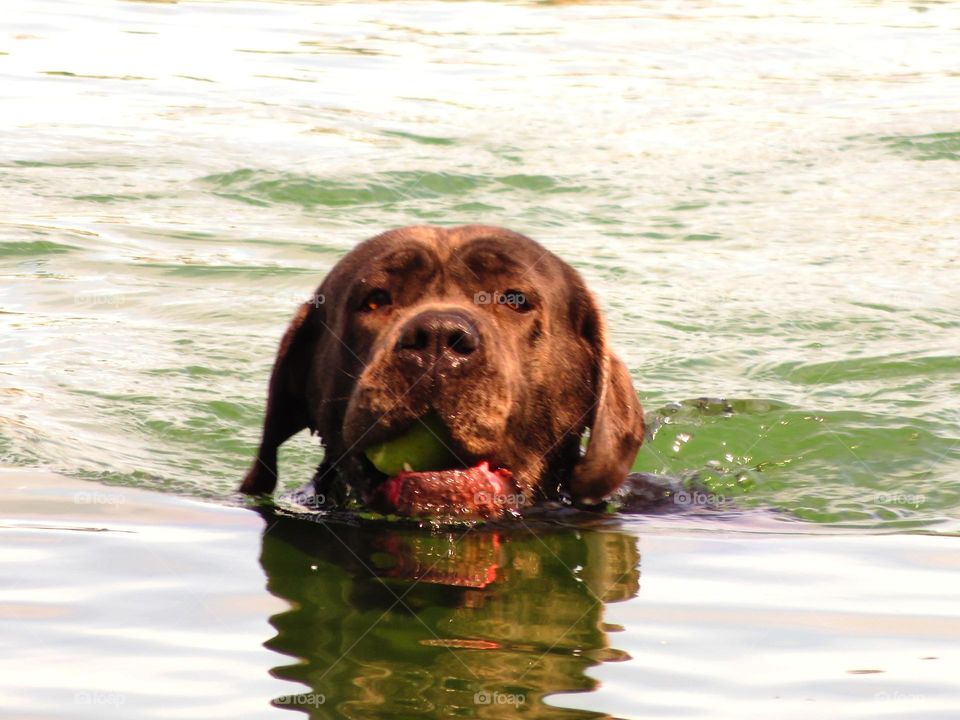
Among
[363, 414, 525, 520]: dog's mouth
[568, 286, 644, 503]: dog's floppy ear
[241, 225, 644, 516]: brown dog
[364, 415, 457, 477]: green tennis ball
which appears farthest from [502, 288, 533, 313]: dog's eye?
[364, 415, 457, 477]: green tennis ball

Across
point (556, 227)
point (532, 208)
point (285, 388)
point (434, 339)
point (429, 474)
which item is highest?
point (532, 208)

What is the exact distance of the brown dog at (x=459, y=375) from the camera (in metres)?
5.26

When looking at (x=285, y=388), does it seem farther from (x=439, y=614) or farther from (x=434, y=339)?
(x=439, y=614)

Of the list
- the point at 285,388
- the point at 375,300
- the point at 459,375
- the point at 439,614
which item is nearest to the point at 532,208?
the point at 285,388

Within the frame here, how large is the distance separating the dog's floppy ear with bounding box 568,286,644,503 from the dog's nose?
93 cm

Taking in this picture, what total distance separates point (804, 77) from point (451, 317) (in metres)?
11.9

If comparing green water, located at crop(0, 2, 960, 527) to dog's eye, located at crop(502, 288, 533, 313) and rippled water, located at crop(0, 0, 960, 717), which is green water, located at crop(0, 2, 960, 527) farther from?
dog's eye, located at crop(502, 288, 533, 313)

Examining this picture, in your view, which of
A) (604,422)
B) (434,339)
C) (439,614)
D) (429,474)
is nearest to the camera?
(439,614)

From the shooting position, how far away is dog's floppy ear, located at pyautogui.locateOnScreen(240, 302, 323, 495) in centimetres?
622

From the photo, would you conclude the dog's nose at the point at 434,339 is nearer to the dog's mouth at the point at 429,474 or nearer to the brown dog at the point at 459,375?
the brown dog at the point at 459,375

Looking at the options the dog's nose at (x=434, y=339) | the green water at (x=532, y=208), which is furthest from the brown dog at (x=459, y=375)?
Result: the green water at (x=532, y=208)

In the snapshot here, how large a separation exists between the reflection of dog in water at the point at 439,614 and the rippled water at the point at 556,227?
0.03m

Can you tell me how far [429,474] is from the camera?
5.40 metres

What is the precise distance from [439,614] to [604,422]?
1.63 metres
